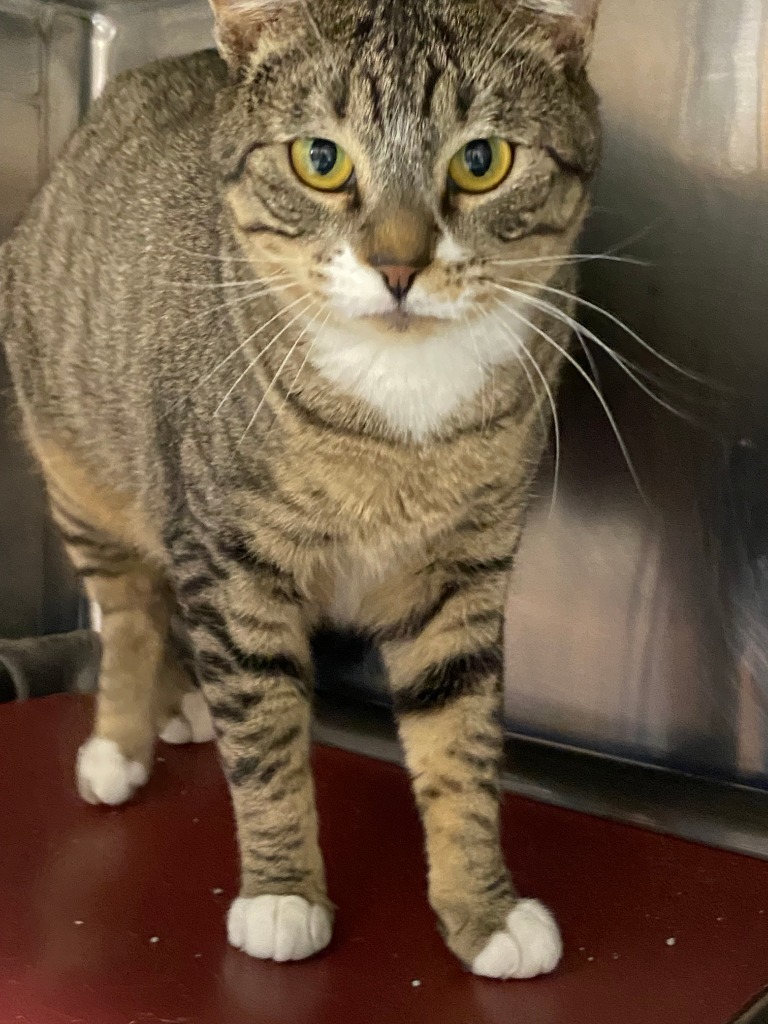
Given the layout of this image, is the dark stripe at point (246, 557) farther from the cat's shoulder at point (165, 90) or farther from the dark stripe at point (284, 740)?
the cat's shoulder at point (165, 90)

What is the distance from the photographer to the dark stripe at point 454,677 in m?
0.98

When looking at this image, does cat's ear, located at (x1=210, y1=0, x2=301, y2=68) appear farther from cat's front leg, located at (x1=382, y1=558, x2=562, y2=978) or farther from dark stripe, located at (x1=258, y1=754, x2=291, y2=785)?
dark stripe, located at (x1=258, y1=754, x2=291, y2=785)

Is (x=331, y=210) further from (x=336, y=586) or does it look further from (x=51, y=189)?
(x=51, y=189)

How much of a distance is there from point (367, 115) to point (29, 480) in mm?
920

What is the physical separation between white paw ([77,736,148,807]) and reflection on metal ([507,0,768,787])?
1.60 ft

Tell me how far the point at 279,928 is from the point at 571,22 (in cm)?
74

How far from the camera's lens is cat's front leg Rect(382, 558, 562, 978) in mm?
877

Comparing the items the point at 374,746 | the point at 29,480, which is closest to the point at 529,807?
the point at 374,746

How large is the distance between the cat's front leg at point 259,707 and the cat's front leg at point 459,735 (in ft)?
0.34

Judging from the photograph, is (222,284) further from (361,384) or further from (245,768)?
(245,768)

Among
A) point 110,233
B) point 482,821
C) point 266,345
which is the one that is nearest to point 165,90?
point 110,233

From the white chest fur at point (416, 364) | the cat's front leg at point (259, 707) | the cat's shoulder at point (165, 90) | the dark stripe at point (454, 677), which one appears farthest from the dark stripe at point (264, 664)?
the cat's shoulder at point (165, 90)

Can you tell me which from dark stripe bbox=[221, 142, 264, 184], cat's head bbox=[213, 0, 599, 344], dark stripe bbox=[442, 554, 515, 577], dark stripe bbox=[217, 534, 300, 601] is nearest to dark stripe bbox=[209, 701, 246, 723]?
dark stripe bbox=[217, 534, 300, 601]

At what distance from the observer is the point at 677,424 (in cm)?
117
